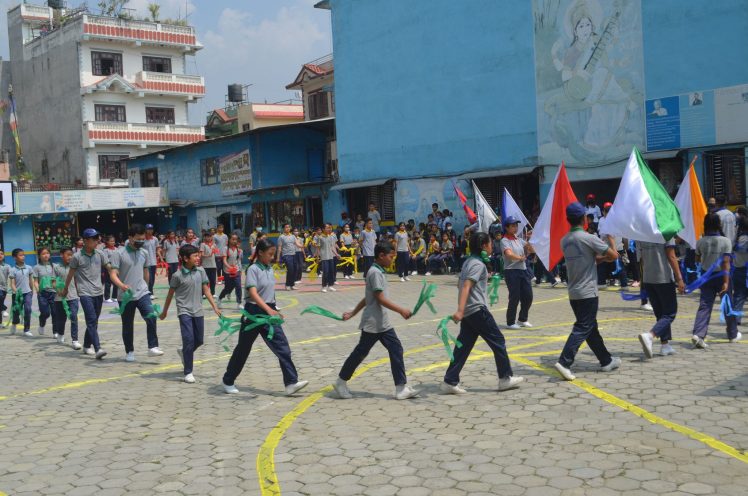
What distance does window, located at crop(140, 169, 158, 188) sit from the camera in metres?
43.2

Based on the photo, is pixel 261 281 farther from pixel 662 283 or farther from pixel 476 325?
pixel 662 283

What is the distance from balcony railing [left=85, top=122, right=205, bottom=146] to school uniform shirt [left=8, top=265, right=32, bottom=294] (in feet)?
110

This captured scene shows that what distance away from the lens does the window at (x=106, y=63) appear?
154ft

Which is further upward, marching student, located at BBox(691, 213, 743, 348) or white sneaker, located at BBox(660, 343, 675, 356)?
marching student, located at BBox(691, 213, 743, 348)

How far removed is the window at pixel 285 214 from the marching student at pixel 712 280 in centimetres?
2403

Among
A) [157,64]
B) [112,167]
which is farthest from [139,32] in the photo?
[112,167]

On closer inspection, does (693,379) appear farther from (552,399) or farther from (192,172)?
(192,172)

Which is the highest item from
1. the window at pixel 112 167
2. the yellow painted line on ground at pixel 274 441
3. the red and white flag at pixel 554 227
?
the window at pixel 112 167

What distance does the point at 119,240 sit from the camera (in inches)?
1608

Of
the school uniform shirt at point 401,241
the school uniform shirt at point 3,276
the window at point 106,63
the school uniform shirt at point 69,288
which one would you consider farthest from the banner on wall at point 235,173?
the school uniform shirt at point 69,288

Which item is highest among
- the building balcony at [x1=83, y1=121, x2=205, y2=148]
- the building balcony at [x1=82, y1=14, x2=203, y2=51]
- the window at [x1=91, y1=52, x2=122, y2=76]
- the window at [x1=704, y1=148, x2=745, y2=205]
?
the building balcony at [x1=82, y1=14, x2=203, y2=51]

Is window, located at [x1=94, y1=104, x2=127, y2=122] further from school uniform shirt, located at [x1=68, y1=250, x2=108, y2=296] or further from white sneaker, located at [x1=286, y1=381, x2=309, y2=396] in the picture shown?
white sneaker, located at [x1=286, y1=381, x2=309, y2=396]

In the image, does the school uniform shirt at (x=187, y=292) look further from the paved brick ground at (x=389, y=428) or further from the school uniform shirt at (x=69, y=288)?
the school uniform shirt at (x=69, y=288)

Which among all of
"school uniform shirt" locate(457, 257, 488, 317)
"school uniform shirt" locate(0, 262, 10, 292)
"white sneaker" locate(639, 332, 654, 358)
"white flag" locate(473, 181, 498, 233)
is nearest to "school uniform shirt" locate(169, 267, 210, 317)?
"school uniform shirt" locate(457, 257, 488, 317)
